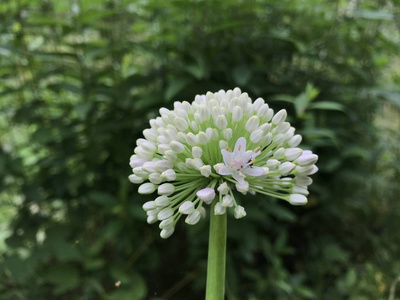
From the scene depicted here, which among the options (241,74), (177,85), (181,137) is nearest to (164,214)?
(181,137)

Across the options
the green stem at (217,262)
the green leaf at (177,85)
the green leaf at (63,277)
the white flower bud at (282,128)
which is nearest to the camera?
the green stem at (217,262)

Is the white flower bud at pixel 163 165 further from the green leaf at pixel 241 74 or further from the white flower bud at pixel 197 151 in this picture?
the green leaf at pixel 241 74

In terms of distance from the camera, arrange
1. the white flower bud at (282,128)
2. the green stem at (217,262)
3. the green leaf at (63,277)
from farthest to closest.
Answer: the green leaf at (63,277), the white flower bud at (282,128), the green stem at (217,262)

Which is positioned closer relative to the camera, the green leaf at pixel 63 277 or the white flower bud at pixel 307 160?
the white flower bud at pixel 307 160

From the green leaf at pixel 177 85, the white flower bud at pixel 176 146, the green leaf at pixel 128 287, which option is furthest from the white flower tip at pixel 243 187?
the green leaf at pixel 128 287

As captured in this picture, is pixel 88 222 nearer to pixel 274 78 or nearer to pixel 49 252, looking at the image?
pixel 49 252

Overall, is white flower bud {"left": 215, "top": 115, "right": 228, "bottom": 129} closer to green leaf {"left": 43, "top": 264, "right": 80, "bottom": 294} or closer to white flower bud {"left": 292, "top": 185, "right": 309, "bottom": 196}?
white flower bud {"left": 292, "top": 185, "right": 309, "bottom": 196}

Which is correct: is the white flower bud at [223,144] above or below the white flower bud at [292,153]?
above

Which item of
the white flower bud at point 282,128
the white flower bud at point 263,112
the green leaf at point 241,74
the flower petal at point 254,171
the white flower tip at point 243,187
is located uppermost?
the white flower bud at point 263,112
